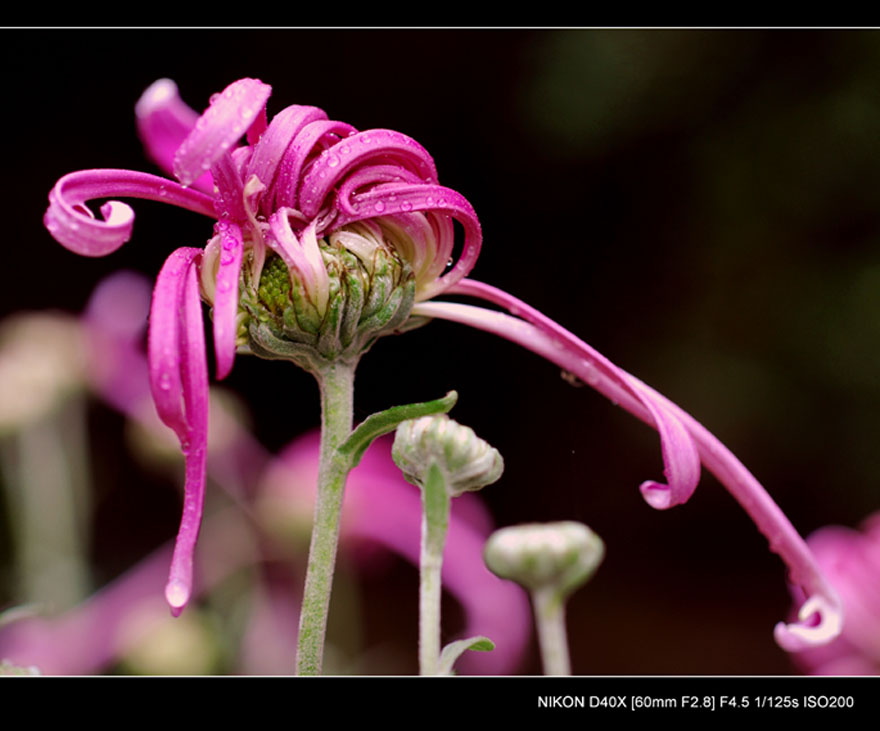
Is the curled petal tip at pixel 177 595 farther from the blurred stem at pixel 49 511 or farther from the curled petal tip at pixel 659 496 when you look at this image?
the blurred stem at pixel 49 511

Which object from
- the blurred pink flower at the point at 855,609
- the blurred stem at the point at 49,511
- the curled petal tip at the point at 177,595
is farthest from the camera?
the blurred stem at the point at 49,511

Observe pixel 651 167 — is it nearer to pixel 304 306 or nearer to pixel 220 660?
pixel 220 660

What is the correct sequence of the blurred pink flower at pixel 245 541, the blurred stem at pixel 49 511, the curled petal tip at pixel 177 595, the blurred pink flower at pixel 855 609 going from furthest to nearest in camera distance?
the blurred stem at pixel 49 511, the blurred pink flower at pixel 245 541, the blurred pink flower at pixel 855 609, the curled petal tip at pixel 177 595

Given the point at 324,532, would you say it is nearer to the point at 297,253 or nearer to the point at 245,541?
the point at 297,253

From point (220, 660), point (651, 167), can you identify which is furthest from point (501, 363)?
point (220, 660)

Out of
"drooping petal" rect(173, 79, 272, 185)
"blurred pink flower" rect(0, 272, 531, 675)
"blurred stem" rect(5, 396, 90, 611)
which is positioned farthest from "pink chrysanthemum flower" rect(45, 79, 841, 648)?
"blurred stem" rect(5, 396, 90, 611)

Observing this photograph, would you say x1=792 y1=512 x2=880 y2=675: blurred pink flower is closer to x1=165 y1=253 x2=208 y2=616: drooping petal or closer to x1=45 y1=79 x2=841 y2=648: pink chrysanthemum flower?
x1=45 y1=79 x2=841 y2=648: pink chrysanthemum flower

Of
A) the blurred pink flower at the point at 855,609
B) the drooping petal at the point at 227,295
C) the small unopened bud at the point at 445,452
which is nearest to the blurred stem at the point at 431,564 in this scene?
the small unopened bud at the point at 445,452
